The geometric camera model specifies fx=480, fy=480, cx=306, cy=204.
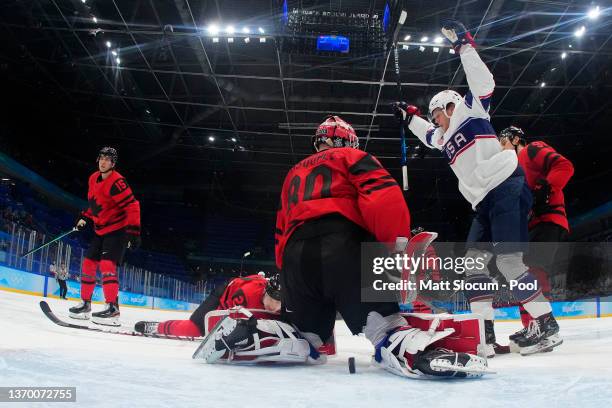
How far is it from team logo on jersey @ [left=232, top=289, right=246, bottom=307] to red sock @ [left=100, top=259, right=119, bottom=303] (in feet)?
4.70

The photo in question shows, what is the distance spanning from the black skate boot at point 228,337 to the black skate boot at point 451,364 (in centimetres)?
60

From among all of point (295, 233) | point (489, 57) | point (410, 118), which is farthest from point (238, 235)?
point (295, 233)

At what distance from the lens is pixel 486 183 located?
7.74 ft

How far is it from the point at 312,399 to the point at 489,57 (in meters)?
9.99

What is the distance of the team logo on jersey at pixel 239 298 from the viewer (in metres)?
2.70

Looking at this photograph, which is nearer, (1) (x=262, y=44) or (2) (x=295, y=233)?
(2) (x=295, y=233)

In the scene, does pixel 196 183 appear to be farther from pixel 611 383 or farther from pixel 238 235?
pixel 611 383

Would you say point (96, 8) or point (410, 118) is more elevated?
point (96, 8)

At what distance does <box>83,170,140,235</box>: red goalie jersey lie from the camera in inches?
151

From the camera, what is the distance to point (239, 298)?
107 inches

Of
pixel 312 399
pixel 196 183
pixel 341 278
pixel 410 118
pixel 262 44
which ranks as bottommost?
pixel 312 399

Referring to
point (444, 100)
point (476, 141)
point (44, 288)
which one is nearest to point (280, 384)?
point (476, 141)

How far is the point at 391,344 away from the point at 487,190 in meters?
1.18

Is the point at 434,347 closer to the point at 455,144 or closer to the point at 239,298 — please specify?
the point at 455,144
